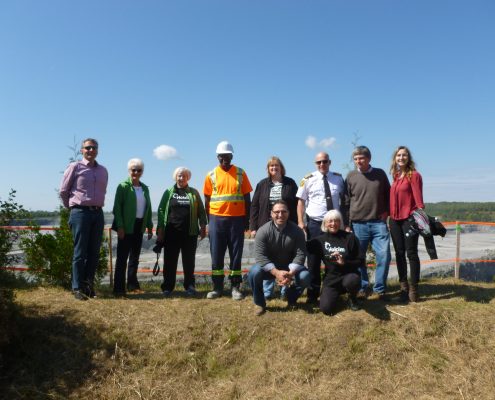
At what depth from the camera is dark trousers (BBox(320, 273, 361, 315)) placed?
16.9 feet

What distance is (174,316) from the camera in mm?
5281

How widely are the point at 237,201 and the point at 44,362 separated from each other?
10.7 ft

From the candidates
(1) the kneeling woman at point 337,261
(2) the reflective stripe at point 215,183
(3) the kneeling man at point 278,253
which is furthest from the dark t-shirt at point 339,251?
(2) the reflective stripe at point 215,183

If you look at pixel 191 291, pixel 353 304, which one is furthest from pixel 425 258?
pixel 191 291

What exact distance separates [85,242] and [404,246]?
470cm

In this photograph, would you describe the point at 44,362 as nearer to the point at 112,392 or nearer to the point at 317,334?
the point at 112,392

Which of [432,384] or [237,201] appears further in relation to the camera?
[237,201]

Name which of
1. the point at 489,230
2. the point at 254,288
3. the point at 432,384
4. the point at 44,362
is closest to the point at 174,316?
the point at 254,288

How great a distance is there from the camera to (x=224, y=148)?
18.9ft

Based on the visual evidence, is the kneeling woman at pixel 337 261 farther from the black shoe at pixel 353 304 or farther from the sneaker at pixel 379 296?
the sneaker at pixel 379 296

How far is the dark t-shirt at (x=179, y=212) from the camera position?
6078mm

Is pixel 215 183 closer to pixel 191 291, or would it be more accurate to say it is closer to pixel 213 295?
pixel 213 295

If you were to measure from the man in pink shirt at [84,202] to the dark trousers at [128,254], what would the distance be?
46cm

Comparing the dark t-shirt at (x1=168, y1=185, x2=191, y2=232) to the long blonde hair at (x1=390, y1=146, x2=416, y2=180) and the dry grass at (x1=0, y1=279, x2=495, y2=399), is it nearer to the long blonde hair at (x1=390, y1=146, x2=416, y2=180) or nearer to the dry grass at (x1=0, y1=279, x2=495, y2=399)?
the dry grass at (x1=0, y1=279, x2=495, y2=399)
